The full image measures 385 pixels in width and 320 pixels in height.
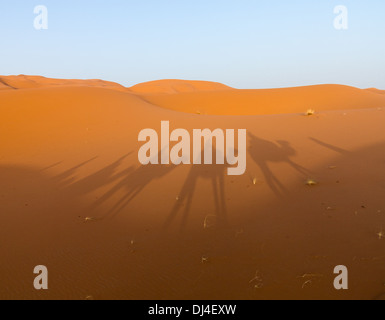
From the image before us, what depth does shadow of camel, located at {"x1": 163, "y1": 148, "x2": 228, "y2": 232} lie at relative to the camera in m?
4.51

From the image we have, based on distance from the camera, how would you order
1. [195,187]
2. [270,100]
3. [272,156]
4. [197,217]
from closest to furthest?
[197,217] < [195,187] < [272,156] < [270,100]

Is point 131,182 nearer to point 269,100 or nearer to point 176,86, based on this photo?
point 269,100

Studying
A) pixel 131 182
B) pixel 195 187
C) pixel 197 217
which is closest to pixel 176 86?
pixel 131 182

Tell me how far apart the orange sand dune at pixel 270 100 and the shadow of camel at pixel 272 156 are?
10073 millimetres

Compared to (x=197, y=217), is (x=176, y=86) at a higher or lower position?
higher

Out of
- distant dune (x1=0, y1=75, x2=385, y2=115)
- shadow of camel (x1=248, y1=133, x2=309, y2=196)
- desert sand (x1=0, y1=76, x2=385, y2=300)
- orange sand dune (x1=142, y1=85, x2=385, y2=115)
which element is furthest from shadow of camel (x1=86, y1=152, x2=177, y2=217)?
orange sand dune (x1=142, y1=85, x2=385, y2=115)

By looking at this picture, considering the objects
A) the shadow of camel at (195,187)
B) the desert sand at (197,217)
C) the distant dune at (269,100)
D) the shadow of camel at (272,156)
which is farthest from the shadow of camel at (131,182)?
the distant dune at (269,100)

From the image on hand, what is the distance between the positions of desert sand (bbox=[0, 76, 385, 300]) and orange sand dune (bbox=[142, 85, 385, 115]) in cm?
860

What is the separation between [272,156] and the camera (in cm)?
660

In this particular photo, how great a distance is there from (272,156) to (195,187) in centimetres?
200

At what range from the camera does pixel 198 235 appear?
13.3 feet

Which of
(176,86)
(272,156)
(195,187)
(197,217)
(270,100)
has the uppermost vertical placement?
(176,86)

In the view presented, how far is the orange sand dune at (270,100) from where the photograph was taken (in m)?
17.3
